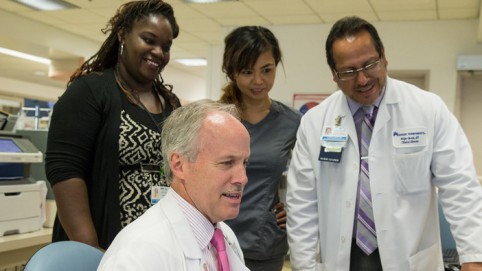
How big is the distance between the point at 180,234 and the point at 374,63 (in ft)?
2.89

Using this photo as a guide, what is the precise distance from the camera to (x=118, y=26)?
5.22ft

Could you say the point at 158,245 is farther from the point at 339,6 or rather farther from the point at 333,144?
the point at 339,6

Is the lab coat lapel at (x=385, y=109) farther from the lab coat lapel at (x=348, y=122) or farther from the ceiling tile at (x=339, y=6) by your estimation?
the ceiling tile at (x=339, y=6)

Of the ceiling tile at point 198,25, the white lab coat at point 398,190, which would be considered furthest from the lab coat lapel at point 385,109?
the ceiling tile at point 198,25

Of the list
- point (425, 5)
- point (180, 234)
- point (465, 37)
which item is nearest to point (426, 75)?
point (465, 37)

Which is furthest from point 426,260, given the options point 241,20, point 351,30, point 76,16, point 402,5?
point 76,16

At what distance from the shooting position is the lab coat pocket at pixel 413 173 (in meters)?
1.62

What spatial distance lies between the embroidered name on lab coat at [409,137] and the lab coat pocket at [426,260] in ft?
1.19

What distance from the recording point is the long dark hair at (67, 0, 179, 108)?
1.57 metres

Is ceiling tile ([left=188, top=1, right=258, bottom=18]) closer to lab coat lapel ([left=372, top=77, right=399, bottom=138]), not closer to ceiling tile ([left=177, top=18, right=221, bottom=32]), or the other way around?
ceiling tile ([left=177, top=18, right=221, bottom=32])

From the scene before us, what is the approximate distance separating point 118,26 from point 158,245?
0.85 meters

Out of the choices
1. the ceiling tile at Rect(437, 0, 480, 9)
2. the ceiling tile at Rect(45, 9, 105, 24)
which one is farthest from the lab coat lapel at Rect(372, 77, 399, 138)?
the ceiling tile at Rect(45, 9, 105, 24)

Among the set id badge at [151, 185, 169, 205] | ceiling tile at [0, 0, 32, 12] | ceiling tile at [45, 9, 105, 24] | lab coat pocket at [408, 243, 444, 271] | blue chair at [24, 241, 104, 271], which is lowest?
lab coat pocket at [408, 243, 444, 271]

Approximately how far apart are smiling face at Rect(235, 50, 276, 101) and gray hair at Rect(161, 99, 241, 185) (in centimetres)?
67
